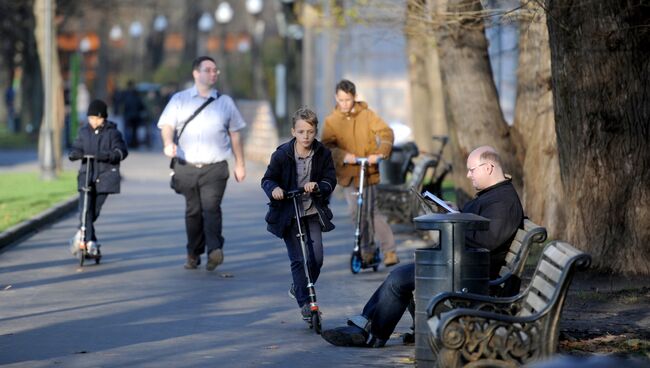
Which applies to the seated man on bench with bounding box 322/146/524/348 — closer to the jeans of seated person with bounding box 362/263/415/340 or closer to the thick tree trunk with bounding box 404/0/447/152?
the jeans of seated person with bounding box 362/263/415/340

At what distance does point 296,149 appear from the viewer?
34.2ft

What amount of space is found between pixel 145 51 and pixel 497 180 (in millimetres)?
68631

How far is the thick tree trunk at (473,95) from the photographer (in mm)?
16766

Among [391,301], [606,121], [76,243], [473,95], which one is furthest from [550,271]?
[473,95]

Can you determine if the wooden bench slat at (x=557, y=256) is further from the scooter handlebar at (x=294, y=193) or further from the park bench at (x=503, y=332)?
the scooter handlebar at (x=294, y=193)

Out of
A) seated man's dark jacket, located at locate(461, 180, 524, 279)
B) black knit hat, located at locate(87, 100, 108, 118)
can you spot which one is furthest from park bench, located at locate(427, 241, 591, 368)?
black knit hat, located at locate(87, 100, 108, 118)

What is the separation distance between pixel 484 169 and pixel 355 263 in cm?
467

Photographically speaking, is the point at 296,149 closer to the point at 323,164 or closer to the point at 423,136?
the point at 323,164

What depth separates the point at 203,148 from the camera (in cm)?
1334

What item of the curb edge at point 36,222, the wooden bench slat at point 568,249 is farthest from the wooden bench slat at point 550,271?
the curb edge at point 36,222

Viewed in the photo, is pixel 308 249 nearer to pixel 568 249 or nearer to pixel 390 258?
pixel 568 249

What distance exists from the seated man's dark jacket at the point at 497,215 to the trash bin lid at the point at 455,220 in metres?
0.57

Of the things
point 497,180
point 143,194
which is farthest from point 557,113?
point 143,194

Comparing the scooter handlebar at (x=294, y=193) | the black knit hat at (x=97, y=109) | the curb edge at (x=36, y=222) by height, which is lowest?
the curb edge at (x=36, y=222)
